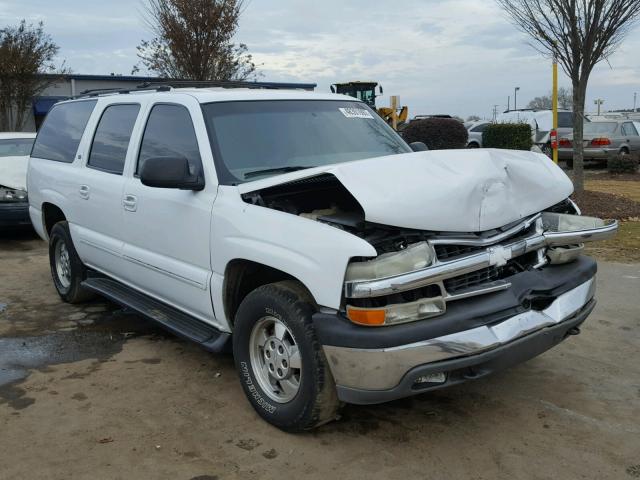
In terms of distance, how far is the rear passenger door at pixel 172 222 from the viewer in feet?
13.0

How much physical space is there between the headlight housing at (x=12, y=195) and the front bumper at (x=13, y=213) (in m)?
0.06

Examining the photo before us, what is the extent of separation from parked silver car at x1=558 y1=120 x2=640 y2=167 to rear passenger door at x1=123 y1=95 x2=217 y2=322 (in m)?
17.2

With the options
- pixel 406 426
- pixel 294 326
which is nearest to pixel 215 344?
pixel 294 326

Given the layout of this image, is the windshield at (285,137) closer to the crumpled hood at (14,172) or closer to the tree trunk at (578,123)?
the crumpled hood at (14,172)

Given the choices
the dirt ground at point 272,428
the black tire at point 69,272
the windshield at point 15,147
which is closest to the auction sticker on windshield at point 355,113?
the dirt ground at point 272,428

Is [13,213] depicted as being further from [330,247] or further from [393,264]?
[393,264]

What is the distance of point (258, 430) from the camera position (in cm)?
355

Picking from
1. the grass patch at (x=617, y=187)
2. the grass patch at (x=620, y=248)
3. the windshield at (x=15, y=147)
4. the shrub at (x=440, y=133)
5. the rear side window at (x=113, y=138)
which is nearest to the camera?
the rear side window at (x=113, y=138)

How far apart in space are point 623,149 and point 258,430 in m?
19.4

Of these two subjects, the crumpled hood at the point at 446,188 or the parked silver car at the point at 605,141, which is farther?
the parked silver car at the point at 605,141

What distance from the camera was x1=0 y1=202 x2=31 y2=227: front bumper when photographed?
888 centimetres

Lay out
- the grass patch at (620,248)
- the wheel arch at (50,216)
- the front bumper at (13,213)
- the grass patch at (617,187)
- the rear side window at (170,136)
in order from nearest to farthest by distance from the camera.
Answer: the rear side window at (170,136) < the wheel arch at (50,216) < the grass patch at (620,248) < the front bumper at (13,213) < the grass patch at (617,187)

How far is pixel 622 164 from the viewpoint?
1764 cm

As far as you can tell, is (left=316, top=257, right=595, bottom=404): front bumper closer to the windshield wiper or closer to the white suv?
the white suv
